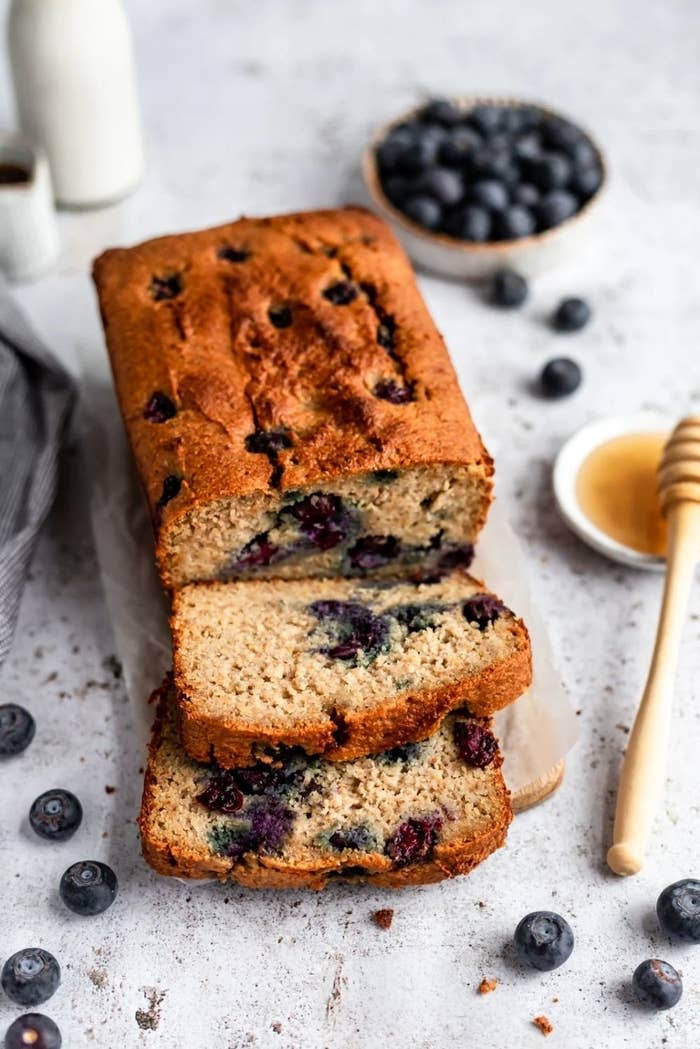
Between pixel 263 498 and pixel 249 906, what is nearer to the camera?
pixel 249 906

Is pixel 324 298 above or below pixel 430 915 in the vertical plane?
above

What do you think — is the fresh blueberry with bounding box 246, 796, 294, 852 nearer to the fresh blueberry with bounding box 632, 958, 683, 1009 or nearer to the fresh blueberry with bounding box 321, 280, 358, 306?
the fresh blueberry with bounding box 632, 958, 683, 1009

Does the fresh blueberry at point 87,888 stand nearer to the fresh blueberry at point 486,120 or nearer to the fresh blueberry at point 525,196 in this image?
the fresh blueberry at point 525,196

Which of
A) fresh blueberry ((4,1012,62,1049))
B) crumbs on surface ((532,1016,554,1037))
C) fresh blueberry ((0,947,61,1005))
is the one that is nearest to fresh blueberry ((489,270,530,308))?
crumbs on surface ((532,1016,554,1037))

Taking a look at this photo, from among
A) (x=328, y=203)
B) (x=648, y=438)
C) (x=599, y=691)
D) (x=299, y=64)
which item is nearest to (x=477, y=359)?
(x=648, y=438)

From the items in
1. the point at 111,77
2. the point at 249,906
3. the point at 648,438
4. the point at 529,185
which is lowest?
the point at 249,906

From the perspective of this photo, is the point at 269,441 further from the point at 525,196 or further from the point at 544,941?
the point at 525,196

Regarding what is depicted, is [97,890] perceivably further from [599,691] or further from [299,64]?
[299,64]
